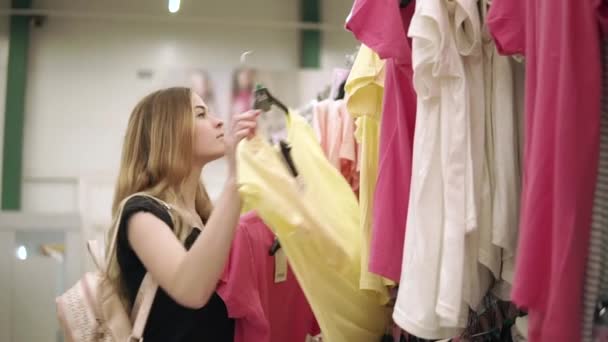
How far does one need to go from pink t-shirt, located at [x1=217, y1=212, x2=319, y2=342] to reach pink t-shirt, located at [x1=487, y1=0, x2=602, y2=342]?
80 centimetres

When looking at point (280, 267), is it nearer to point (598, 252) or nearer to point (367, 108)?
point (367, 108)

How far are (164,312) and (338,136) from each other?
2.71 ft

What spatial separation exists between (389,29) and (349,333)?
678mm

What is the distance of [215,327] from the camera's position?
1569mm

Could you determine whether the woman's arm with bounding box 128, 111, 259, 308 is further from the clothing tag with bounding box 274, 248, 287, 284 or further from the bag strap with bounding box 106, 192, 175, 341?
the clothing tag with bounding box 274, 248, 287, 284

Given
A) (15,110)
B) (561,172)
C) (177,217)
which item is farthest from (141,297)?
(15,110)

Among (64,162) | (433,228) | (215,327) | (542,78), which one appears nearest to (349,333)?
(215,327)

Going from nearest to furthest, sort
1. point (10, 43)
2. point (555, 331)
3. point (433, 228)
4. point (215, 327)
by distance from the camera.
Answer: point (555, 331)
point (433, 228)
point (215, 327)
point (10, 43)

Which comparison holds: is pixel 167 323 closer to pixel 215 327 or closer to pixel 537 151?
pixel 215 327

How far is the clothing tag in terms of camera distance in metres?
1.73

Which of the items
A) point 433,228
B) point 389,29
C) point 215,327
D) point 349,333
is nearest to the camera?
point 433,228

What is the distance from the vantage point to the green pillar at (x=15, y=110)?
4.33m

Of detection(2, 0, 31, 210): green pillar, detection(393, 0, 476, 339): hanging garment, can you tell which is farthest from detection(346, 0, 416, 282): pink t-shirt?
detection(2, 0, 31, 210): green pillar

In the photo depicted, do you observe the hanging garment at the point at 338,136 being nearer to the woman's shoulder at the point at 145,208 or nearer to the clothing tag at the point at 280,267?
the clothing tag at the point at 280,267
